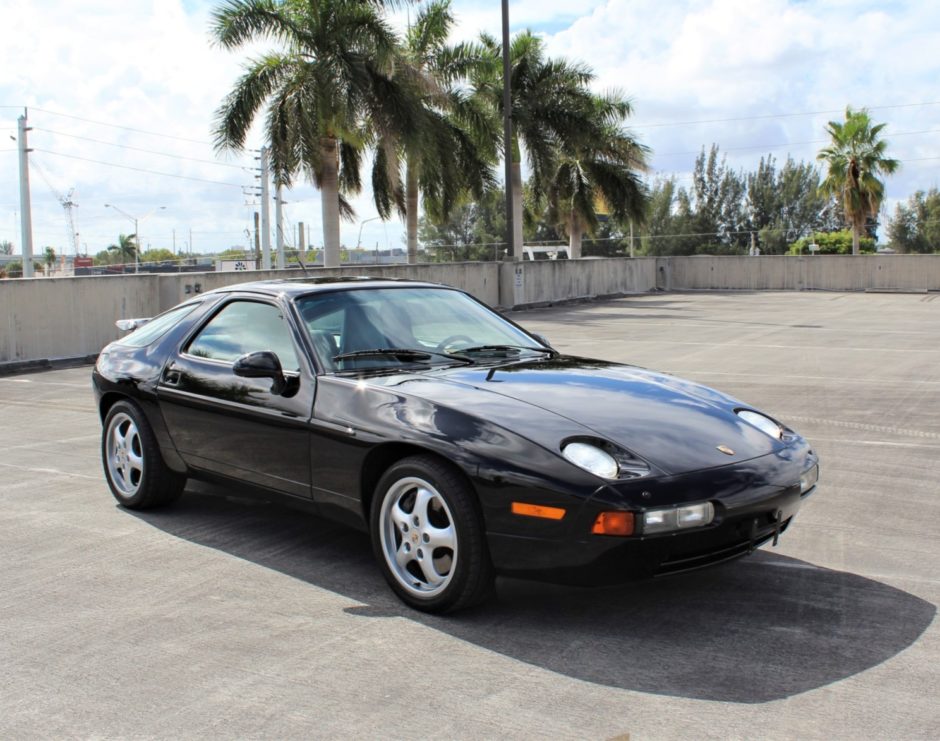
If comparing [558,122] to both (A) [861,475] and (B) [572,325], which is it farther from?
(A) [861,475]

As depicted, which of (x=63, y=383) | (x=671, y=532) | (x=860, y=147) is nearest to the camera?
(x=671, y=532)

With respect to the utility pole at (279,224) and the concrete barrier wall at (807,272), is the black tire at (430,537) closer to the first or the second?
the utility pole at (279,224)

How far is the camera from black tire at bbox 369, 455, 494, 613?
157 inches

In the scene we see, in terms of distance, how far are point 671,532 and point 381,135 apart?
21630 millimetres

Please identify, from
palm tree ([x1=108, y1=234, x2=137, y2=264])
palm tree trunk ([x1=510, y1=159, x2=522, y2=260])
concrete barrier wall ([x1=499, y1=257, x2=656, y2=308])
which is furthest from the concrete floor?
palm tree ([x1=108, y1=234, x2=137, y2=264])

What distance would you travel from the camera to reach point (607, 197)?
3762 centimetres

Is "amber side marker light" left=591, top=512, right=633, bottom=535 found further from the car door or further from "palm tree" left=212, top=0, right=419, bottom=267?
"palm tree" left=212, top=0, right=419, bottom=267

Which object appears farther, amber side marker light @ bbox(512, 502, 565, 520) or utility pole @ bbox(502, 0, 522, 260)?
utility pole @ bbox(502, 0, 522, 260)

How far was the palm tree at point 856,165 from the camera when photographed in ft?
143

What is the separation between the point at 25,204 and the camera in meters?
48.8

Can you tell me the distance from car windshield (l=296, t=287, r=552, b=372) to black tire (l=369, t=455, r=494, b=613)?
82cm

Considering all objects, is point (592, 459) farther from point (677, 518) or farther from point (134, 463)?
point (134, 463)

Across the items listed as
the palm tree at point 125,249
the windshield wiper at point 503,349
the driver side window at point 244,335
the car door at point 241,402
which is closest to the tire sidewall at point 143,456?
the car door at point 241,402

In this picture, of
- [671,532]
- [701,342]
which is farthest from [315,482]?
[701,342]
